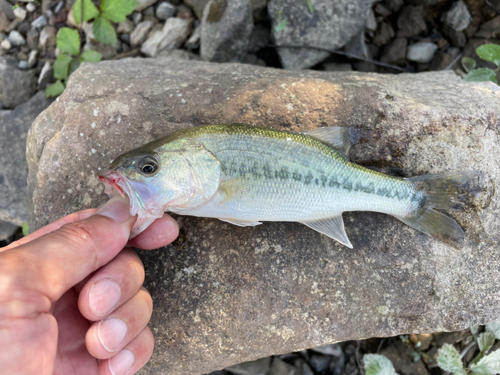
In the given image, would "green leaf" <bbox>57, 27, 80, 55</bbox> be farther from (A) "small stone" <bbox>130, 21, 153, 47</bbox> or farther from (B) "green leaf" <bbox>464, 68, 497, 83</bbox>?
(B) "green leaf" <bbox>464, 68, 497, 83</bbox>

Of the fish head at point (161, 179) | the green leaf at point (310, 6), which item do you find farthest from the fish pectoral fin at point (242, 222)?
the green leaf at point (310, 6)

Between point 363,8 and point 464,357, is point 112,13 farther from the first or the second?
point 464,357

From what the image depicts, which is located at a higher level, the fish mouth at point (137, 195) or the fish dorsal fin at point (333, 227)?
the fish mouth at point (137, 195)

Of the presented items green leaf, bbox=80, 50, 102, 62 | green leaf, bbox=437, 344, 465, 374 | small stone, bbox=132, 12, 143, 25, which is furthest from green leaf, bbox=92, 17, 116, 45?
green leaf, bbox=437, 344, 465, 374

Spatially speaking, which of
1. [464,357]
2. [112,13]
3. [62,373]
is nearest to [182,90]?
[112,13]

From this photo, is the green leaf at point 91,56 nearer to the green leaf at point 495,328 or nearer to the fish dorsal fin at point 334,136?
the fish dorsal fin at point 334,136

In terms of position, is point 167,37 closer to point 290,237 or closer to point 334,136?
point 334,136
